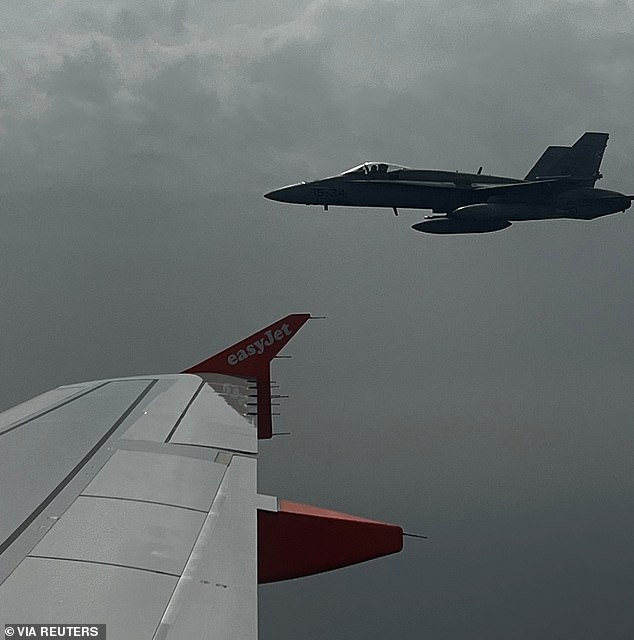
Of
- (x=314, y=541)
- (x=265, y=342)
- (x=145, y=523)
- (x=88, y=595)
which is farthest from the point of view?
(x=265, y=342)

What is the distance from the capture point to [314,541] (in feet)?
14.3

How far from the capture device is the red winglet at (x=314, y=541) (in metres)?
4.25

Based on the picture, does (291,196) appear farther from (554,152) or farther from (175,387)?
(175,387)

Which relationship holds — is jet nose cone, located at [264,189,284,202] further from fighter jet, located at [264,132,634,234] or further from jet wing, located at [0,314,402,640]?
jet wing, located at [0,314,402,640]

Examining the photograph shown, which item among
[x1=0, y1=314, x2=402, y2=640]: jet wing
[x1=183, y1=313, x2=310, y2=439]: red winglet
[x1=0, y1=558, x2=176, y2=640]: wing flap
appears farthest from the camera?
[x1=183, y1=313, x2=310, y2=439]: red winglet

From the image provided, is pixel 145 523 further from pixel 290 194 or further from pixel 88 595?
pixel 290 194

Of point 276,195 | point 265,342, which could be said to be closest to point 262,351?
point 265,342

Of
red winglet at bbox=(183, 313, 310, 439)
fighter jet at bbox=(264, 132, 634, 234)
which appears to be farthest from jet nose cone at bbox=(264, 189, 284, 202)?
red winglet at bbox=(183, 313, 310, 439)

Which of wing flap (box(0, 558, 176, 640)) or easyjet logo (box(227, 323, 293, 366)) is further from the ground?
easyjet logo (box(227, 323, 293, 366))

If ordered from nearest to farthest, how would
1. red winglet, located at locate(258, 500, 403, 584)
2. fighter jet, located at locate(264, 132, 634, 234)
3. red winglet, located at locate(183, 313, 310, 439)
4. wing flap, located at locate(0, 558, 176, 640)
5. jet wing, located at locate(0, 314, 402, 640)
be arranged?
1. wing flap, located at locate(0, 558, 176, 640)
2. jet wing, located at locate(0, 314, 402, 640)
3. red winglet, located at locate(258, 500, 403, 584)
4. red winglet, located at locate(183, 313, 310, 439)
5. fighter jet, located at locate(264, 132, 634, 234)

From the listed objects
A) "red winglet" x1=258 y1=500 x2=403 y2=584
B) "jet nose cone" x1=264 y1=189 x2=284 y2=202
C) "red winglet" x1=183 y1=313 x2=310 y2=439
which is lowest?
"red winglet" x1=258 y1=500 x2=403 y2=584

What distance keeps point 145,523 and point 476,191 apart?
26.3 metres

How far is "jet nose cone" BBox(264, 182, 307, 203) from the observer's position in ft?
92.1

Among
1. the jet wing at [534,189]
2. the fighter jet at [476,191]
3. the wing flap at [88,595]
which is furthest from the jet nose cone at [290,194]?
the wing flap at [88,595]
